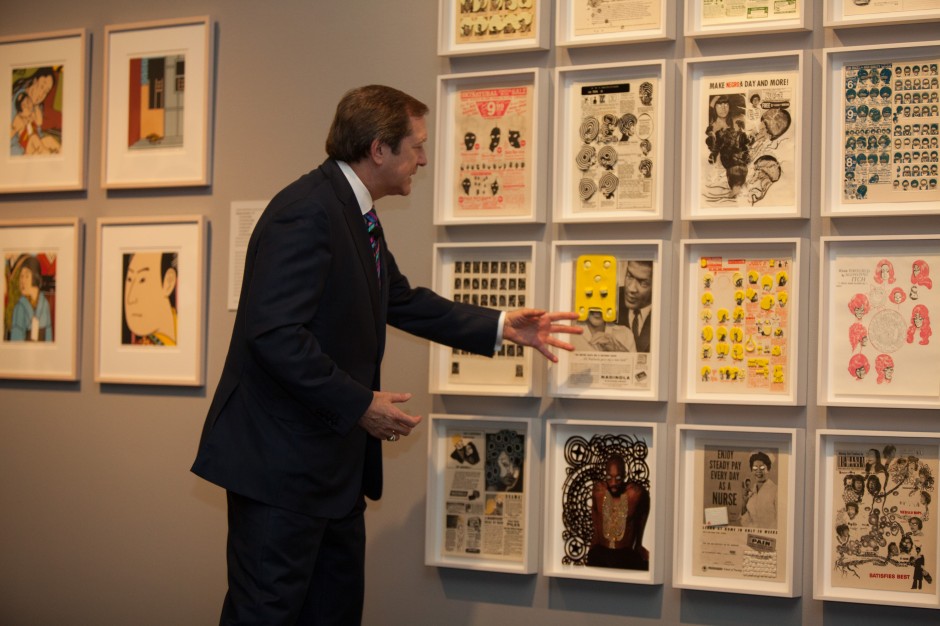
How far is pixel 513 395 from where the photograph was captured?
3.48 meters

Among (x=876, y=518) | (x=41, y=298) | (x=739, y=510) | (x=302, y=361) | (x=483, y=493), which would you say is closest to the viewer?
(x=302, y=361)

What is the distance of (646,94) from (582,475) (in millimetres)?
1235

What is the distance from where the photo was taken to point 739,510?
3283 millimetres

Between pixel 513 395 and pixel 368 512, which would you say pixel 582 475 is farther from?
pixel 368 512

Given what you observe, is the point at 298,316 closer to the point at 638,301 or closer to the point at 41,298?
the point at 638,301

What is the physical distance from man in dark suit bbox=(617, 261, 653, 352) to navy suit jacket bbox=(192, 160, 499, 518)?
845mm

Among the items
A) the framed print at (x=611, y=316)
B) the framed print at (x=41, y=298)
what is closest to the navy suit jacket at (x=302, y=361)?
the framed print at (x=611, y=316)

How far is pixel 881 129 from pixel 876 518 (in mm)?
1156

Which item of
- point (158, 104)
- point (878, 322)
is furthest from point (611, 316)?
point (158, 104)

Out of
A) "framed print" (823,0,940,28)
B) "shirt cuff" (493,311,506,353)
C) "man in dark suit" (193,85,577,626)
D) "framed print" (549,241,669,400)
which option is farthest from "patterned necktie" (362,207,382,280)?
"framed print" (823,0,940,28)

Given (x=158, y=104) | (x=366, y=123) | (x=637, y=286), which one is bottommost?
(x=637, y=286)

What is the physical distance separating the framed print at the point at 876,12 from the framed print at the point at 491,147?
0.91m

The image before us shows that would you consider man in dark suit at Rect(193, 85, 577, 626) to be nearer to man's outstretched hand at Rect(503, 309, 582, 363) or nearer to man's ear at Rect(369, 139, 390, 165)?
man's ear at Rect(369, 139, 390, 165)

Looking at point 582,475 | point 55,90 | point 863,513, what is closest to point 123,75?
point 55,90
